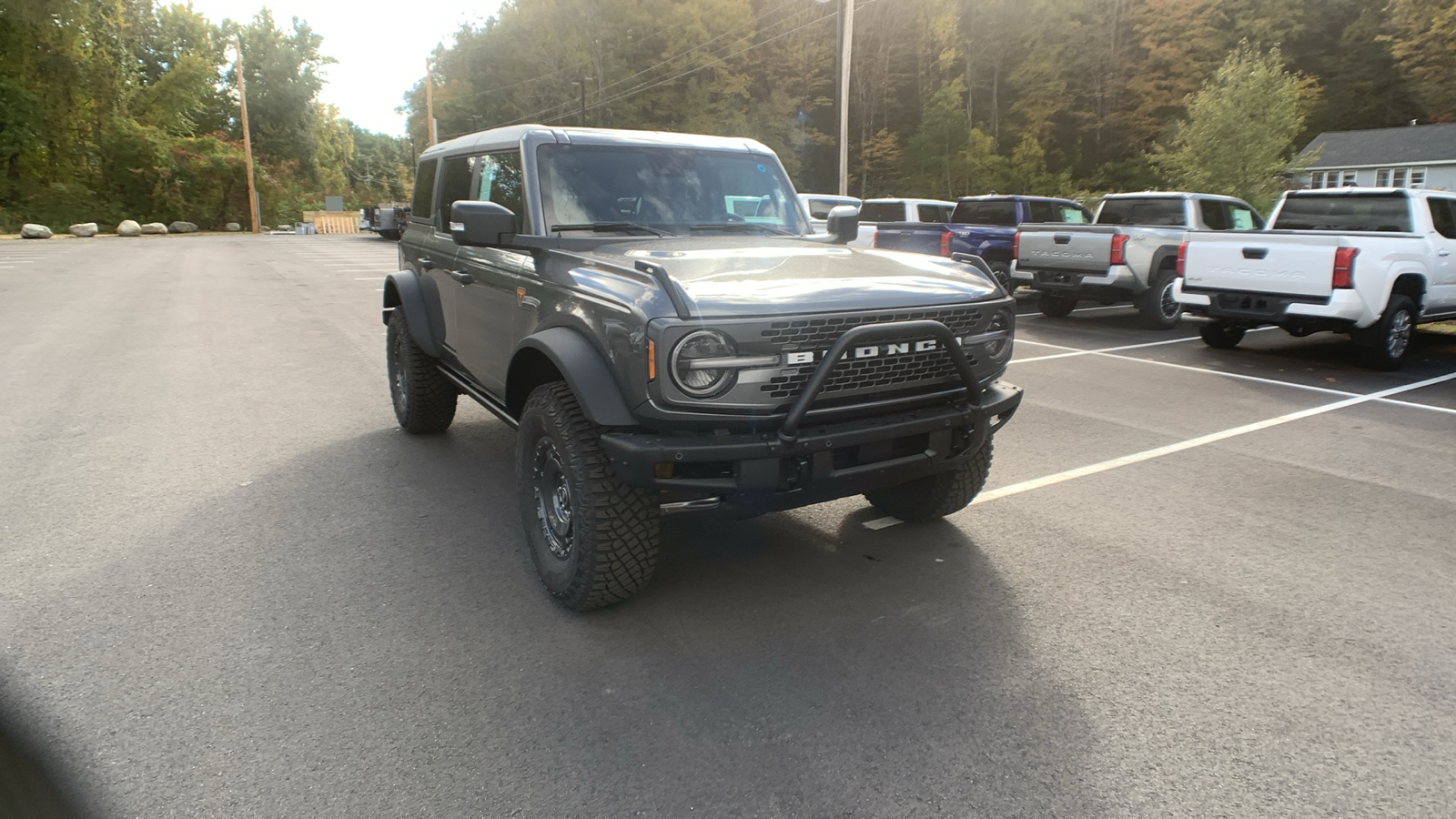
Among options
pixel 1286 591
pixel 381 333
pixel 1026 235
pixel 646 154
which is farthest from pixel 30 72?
pixel 1286 591

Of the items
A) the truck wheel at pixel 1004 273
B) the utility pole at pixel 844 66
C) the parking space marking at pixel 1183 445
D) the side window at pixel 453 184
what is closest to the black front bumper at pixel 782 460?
the parking space marking at pixel 1183 445

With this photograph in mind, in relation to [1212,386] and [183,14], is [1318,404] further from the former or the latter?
[183,14]

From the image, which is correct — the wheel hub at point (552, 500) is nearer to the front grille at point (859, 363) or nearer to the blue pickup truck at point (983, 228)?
the front grille at point (859, 363)

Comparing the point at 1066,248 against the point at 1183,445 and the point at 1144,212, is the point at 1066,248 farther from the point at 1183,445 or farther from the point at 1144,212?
the point at 1183,445

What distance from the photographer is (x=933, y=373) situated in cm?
386

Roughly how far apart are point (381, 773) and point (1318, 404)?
26.7 ft

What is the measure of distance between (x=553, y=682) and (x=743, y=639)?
29.2 inches

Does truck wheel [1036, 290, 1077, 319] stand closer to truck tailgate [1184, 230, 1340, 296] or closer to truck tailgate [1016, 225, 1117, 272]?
truck tailgate [1016, 225, 1117, 272]

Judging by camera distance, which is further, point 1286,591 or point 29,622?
→ point 1286,591

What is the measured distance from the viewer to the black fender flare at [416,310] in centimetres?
598

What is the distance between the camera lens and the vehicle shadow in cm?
268

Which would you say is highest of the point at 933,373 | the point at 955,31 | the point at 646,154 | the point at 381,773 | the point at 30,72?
the point at 955,31

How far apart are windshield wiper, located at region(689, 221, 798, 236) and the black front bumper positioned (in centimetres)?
177

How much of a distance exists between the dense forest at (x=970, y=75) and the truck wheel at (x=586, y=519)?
53570 mm
